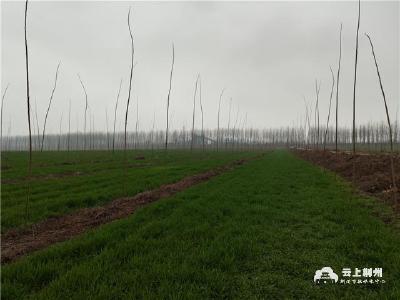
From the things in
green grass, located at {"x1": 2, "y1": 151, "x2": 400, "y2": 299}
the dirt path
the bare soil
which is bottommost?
the dirt path

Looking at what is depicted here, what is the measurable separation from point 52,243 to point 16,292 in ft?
7.14

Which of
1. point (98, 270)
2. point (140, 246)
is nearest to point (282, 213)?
point (140, 246)

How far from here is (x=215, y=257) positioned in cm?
445

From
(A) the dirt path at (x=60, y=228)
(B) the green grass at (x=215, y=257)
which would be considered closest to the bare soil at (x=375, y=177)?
(B) the green grass at (x=215, y=257)

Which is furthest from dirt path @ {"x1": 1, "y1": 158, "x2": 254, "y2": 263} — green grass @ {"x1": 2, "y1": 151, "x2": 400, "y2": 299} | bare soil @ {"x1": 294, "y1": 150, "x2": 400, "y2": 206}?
bare soil @ {"x1": 294, "y1": 150, "x2": 400, "y2": 206}

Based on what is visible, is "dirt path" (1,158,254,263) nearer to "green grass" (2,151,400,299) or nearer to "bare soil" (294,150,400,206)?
"green grass" (2,151,400,299)

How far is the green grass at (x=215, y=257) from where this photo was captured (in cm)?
350

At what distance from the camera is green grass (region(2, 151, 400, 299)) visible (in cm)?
350

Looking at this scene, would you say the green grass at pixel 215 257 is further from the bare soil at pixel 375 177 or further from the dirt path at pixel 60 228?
the bare soil at pixel 375 177

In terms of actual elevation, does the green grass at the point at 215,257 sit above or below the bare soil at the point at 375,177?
below

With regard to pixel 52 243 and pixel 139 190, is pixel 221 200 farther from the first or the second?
pixel 52 243

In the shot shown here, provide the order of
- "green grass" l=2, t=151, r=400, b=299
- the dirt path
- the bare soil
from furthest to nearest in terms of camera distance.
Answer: the bare soil < the dirt path < "green grass" l=2, t=151, r=400, b=299

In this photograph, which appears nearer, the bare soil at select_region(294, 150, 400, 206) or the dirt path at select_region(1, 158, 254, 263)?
the dirt path at select_region(1, 158, 254, 263)

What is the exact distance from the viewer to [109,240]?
5.30m
